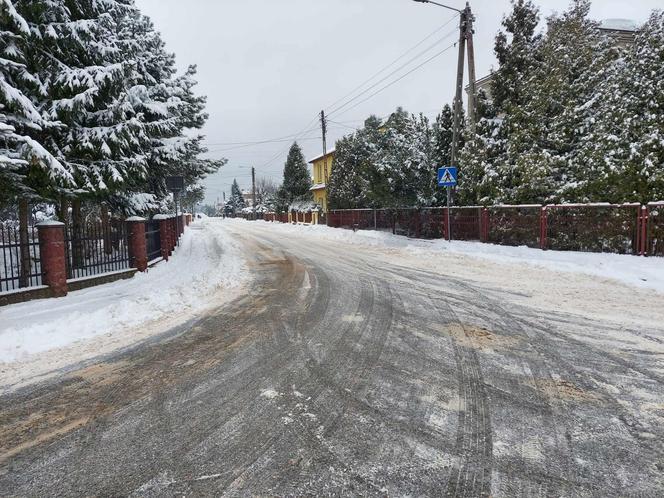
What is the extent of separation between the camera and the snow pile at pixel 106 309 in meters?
5.38

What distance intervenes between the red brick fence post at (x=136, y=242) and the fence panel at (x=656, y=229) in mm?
13515

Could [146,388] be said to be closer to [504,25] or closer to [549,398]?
[549,398]

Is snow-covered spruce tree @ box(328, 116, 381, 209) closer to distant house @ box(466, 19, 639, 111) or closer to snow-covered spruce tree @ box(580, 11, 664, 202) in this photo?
distant house @ box(466, 19, 639, 111)

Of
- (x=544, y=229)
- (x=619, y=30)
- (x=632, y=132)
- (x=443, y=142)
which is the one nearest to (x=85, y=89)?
(x=544, y=229)

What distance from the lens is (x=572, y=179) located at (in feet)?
44.3

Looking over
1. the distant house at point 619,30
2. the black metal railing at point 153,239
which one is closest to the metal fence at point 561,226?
the black metal railing at point 153,239

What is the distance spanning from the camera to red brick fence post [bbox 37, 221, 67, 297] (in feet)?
25.7

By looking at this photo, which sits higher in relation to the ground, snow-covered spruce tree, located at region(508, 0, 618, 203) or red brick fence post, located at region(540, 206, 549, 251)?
snow-covered spruce tree, located at region(508, 0, 618, 203)

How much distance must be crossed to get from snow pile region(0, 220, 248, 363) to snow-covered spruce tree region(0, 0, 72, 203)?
2269mm

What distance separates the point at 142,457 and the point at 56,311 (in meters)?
5.16

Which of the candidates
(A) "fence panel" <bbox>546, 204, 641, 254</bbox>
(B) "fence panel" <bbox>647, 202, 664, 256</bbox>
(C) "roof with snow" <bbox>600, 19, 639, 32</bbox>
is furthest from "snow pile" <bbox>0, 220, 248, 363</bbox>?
(C) "roof with snow" <bbox>600, 19, 639, 32</bbox>

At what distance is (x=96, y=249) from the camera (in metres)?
9.57

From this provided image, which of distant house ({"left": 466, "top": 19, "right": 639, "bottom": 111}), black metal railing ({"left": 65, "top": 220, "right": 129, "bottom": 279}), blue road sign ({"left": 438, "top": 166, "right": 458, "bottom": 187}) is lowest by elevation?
black metal railing ({"left": 65, "top": 220, "right": 129, "bottom": 279})

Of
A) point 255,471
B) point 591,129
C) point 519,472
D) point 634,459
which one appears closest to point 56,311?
point 255,471
